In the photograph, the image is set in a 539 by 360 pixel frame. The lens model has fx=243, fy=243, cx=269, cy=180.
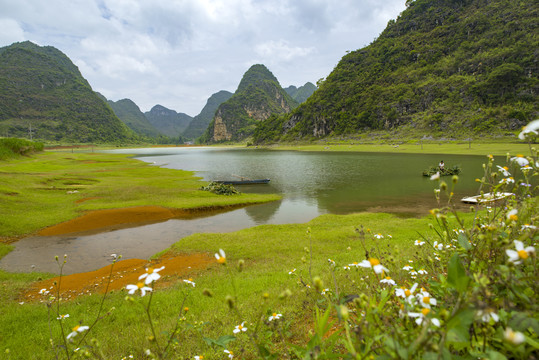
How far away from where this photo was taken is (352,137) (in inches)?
5231

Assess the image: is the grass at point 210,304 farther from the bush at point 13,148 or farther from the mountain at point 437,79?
the mountain at point 437,79

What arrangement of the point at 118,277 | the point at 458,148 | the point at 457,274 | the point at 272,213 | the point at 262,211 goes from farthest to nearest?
the point at 458,148, the point at 262,211, the point at 272,213, the point at 118,277, the point at 457,274

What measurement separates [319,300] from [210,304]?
4156 mm

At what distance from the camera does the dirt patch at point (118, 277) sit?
330 inches

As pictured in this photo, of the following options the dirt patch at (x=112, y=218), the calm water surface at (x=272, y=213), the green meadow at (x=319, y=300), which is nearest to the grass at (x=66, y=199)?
the green meadow at (x=319, y=300)

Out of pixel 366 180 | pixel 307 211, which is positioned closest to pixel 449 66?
pixel 366 180

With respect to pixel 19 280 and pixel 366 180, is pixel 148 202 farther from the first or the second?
pixel 366 180

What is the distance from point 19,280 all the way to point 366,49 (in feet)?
704

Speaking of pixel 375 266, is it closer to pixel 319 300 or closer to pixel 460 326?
pixel 460 326

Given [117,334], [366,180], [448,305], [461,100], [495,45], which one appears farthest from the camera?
[495,45]

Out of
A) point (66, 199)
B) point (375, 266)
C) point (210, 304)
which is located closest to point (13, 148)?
point (66, 199)

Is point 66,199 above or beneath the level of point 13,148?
beneath

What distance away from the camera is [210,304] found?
6.23m

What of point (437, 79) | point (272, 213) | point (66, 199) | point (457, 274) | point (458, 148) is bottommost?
point (272, 213)
